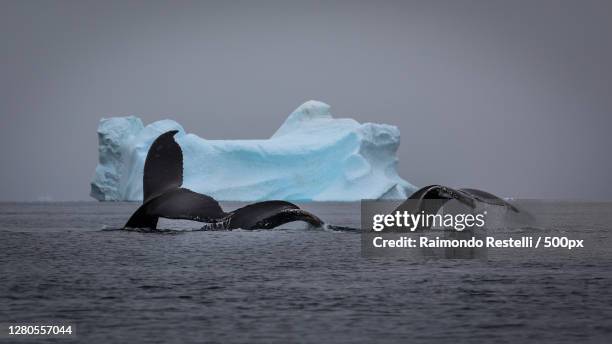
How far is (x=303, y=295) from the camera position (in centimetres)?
2103

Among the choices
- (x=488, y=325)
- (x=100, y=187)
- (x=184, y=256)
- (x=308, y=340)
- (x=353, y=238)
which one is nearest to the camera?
(x=308, y=340)

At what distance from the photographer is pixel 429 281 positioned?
2353 cm

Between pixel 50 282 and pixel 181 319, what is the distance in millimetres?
7425

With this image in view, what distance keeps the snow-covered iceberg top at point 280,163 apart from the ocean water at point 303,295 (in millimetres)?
71629

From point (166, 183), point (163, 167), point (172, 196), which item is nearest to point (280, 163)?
point (163, 167)

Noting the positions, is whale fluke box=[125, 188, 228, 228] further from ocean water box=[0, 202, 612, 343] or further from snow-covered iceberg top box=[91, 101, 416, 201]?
snow-covered iceberg top box=[91, 101, 416, 201]

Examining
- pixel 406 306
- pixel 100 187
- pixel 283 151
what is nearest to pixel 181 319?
pixel 406 306

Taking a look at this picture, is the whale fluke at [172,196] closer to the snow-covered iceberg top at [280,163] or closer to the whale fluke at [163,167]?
the whale fluke at [163,167]

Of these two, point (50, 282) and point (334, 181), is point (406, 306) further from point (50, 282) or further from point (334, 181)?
point (334, 181)

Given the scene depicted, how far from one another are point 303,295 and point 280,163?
87.6 meters

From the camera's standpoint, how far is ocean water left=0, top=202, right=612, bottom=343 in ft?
52.7

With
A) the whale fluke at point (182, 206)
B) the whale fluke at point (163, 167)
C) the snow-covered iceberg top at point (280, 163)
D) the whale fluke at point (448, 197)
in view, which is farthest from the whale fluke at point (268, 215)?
the snow-covered iceberg top at point (280, 163)

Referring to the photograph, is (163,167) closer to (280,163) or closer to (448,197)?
(448,197)

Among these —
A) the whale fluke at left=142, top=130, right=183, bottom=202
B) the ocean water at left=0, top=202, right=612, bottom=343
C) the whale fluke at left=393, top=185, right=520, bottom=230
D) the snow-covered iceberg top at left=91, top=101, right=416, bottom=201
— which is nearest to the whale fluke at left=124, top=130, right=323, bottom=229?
the whale fluke at left=142, top=130, right=183, bottom=202
